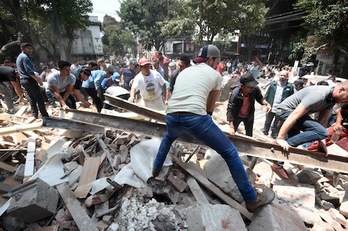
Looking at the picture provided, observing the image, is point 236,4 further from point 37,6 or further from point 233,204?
point 37,6

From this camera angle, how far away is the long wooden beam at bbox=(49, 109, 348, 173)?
2674mm

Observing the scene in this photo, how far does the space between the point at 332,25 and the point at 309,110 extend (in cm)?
1523

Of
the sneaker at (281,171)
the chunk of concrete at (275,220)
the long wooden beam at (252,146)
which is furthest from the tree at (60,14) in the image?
the chunk of concrete at (275,220)

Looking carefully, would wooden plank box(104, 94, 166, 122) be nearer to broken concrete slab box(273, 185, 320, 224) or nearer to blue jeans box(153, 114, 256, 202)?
blue jeans box(153, 114, 256, 202)

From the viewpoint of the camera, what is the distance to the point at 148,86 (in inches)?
165

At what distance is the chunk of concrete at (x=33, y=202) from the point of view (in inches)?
88.6

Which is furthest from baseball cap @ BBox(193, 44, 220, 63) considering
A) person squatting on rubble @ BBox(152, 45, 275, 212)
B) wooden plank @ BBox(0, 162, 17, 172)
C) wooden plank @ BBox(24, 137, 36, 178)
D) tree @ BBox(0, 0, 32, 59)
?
tree @ BBox(0, 0, 32, 59)

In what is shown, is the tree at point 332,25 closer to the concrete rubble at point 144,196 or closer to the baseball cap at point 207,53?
the concrete rubble at point 144,196

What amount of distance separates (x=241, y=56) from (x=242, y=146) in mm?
33328

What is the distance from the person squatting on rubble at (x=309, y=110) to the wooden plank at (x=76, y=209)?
96.8 inches

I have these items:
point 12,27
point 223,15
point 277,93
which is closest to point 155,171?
point 277,93

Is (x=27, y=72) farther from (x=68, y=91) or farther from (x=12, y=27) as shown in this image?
(x=12, y=27)

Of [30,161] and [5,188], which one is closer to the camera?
[5,188]

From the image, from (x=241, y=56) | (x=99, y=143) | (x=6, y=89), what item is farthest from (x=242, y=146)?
(x=241, y=56)
